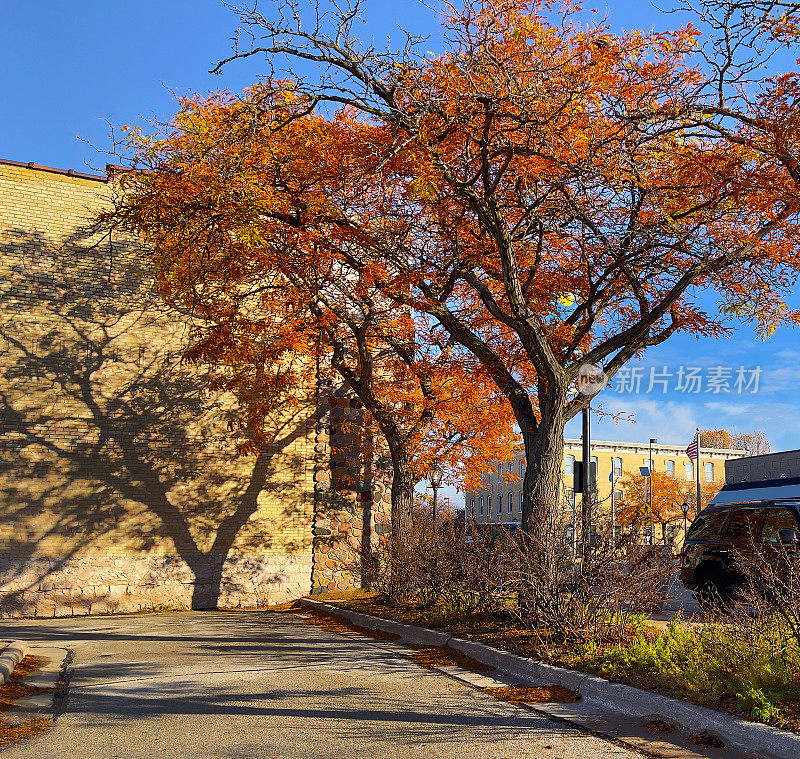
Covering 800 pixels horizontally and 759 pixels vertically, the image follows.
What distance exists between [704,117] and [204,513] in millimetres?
14666

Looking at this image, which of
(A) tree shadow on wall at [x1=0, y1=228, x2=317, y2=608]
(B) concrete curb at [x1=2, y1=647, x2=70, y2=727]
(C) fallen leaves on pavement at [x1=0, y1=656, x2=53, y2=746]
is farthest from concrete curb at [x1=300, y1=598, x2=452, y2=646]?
(C) fallen leaves on pavement at [x1=0, y1=656, x2=53, y2=746]

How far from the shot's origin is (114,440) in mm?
18938

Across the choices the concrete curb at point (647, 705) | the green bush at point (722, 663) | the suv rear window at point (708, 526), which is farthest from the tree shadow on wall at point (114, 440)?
the green bush at point (722, 663)

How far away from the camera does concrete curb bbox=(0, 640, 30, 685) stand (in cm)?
896

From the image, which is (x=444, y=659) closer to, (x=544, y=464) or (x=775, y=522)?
(x=544, y=464)

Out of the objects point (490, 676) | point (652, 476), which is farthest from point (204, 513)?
point (652, 476)

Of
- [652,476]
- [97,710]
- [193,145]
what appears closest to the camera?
[97,710]

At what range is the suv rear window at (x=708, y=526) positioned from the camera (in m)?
14.6

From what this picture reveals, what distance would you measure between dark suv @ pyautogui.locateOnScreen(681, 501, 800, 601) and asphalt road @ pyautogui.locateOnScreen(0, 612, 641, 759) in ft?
21.0

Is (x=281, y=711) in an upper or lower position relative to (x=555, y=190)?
lower

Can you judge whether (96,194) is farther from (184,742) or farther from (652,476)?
(652,476)

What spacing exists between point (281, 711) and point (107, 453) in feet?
42.9

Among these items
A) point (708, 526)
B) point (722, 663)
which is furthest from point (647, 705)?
point (708, 526)

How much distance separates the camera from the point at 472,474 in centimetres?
2183
